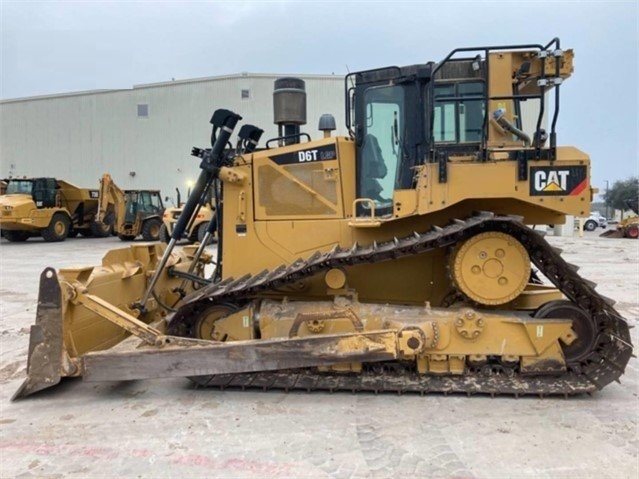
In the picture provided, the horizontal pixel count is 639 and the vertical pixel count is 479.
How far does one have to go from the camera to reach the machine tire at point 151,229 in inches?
883

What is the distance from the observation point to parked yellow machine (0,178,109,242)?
2044 centimetres

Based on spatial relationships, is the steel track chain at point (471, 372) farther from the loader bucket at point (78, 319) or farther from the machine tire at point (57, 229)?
the machine tire at point (57, 229)

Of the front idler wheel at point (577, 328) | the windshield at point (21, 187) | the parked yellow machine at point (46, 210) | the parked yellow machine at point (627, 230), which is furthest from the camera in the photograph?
the parked yellow machine at point (627, 230)

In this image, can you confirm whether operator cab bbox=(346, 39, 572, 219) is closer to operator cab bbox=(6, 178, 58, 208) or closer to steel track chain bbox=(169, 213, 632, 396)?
steel track chain bbox=(169, 213, 632, 396)

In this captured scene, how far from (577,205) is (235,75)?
30902 mm

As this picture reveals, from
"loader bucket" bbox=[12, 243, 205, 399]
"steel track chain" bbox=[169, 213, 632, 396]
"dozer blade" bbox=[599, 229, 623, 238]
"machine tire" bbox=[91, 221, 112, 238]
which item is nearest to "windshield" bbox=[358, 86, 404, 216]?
"steel track chain" bbox=[169, 213, 632, 396]

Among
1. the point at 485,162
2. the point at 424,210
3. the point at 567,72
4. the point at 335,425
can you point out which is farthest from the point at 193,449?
the point at 567,72

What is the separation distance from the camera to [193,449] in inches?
133

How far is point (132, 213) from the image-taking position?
2253 centimetres

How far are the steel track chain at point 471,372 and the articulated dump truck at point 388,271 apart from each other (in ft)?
0.05

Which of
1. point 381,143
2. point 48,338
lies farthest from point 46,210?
point 381,143

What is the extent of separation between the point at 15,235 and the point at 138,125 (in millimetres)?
13748

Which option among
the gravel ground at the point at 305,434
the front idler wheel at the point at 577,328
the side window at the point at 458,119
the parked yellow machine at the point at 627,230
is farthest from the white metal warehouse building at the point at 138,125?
the gravel ground at the point at 305,434

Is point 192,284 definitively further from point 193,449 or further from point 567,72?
point 567,72
